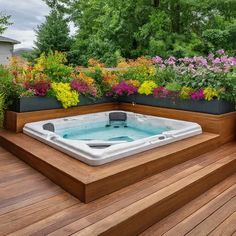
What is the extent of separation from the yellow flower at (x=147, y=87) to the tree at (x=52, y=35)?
8399 mm

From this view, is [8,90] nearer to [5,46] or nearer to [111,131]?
[111,131]

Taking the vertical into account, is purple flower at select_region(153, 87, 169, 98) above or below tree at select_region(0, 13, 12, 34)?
below

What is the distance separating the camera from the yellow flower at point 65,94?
12.4 feet

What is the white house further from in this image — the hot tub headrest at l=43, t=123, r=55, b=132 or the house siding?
the hot tub headrest at l=43, t=123, r=55, b=132

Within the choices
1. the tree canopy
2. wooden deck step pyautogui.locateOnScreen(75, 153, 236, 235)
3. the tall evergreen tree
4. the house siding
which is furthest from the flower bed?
the house siding

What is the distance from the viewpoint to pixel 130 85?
4461 mm

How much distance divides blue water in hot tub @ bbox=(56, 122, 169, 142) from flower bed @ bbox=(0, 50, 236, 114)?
0.40 m

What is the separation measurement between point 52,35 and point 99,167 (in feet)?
35.0

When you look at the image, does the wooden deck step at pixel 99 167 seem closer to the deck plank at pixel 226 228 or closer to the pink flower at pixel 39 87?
the deck plank at pixel 226 228

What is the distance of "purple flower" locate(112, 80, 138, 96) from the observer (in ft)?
14.5

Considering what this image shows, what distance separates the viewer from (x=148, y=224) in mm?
1884

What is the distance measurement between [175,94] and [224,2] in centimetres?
808

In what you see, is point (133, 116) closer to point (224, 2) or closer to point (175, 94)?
point (175, 94)

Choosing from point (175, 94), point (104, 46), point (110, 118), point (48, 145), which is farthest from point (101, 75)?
point (104, 46)
